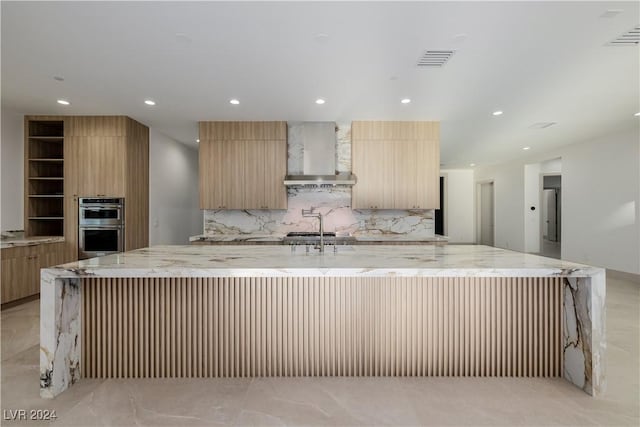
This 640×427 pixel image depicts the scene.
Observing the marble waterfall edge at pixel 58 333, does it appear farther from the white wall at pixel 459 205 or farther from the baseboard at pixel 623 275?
the white wall at pixel 459 205

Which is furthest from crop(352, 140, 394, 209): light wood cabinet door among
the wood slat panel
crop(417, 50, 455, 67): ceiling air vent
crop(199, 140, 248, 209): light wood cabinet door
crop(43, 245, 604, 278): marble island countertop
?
the wood slat panel

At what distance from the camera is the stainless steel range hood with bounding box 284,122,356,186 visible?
15.3ft

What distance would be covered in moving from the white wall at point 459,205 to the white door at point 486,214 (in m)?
0.28

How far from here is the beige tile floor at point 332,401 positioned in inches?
65.9

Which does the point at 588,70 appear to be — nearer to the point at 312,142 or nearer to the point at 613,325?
the point at 613,325

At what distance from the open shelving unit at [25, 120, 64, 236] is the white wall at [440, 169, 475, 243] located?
9951 mm

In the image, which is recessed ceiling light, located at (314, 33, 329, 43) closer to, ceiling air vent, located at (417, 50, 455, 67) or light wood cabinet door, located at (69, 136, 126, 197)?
ceiling air vent, located at (417, 50, 455, 67)

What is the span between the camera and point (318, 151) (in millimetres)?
4695

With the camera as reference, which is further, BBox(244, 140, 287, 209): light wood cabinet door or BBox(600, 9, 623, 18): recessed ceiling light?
BBox(244, 140, 287, 209): light wood cabinet door

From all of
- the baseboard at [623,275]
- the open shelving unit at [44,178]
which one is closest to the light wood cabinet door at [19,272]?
the open shelving unit at [44,178]

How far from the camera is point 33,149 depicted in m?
4.54

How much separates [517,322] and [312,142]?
11.6 feet

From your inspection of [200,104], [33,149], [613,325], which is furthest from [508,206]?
[33,149]

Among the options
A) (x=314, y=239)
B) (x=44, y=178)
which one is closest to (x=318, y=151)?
(x=314, y=239)
